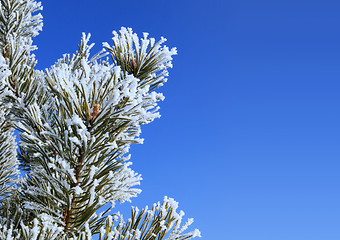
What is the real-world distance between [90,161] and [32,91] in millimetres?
1048

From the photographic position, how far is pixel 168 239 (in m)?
2.54

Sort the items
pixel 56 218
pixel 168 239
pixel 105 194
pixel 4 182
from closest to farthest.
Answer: pixel 56 218 → pixel 168 239 → pixel 105 194 → pixel 4 182

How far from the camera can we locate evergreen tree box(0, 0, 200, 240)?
222 cm

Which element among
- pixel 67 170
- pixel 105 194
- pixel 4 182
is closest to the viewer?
pixel 67 170

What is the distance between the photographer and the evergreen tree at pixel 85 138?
222 centimetres

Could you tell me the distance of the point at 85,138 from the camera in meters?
2.19

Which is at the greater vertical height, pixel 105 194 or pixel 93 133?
pixel 93 133

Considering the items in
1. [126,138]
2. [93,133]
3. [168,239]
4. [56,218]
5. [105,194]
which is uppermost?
[126,138]

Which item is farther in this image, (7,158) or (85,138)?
(7,158)

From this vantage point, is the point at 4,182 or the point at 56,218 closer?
the point at 56,218

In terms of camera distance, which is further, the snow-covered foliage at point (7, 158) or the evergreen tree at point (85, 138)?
the snow-covered foliage at point (7, 158)

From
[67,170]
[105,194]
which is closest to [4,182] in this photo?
[105,194]

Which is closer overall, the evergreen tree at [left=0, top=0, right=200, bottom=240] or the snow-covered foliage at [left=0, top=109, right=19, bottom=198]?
the evergreen tree at [left=0, top=0, right=200, bottom=240]

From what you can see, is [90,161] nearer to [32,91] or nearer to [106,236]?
[106,236]
